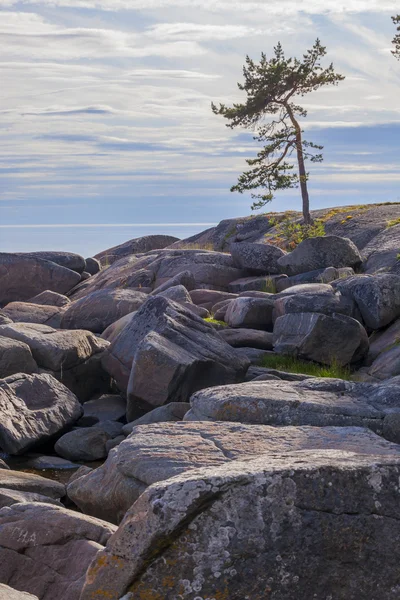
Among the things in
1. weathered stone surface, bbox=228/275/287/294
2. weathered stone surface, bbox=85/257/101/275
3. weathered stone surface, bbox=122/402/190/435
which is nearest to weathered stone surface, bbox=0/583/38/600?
weathered stone surface, bbox=122/402/190/435

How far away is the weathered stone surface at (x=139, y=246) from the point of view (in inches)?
1854

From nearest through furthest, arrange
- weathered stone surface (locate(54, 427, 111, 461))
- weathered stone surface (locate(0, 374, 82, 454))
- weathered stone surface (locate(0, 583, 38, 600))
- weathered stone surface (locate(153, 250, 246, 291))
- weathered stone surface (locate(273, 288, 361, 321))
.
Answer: weathered stone surface (locate(0, 583, 38, 600)) → weathered stone surface (locate(54, 427, 111, 461)) → weathered stone surface (locate(0, 374, 82, 454)) → weathered stone surface (locate(273, 288, 361, 321)) → weathered stone surface (locate(153, 250, 246, 291))

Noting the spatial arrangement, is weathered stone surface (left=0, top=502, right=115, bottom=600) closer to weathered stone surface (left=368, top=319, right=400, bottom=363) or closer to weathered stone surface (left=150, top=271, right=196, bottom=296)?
weathered stone surface (left=368, top=319, right=400, bottom=363)

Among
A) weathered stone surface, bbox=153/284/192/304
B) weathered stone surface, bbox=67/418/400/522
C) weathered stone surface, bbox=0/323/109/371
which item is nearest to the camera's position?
weathered stone surface, bbox=67/418/400/522

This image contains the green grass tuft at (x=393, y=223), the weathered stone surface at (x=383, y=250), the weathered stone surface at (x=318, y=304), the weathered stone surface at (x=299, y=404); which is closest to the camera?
the weathered stone surface at (x=299, y=404)

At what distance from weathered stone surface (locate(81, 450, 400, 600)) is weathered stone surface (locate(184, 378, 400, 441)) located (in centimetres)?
433

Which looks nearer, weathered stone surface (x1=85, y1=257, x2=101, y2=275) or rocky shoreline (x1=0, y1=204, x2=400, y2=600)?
rocky shoreline (x1=0, y1=204, x2=400, y2=600)

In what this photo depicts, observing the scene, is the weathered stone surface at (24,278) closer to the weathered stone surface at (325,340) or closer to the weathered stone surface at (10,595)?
the weathered stone surface at (325,340)

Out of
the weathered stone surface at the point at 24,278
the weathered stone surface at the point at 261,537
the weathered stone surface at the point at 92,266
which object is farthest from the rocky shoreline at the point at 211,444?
the weathered stone surface at the point at 92,266

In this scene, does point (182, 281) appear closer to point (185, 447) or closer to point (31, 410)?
point (31, 410)

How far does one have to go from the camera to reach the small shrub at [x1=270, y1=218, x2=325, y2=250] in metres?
34.8

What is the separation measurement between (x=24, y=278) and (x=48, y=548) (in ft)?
99.5

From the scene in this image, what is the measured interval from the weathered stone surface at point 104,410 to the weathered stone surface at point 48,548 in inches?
388

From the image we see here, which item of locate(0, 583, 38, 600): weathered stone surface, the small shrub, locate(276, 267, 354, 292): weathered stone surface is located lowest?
locate(0, 583, 38, 600): weathered stone surface
